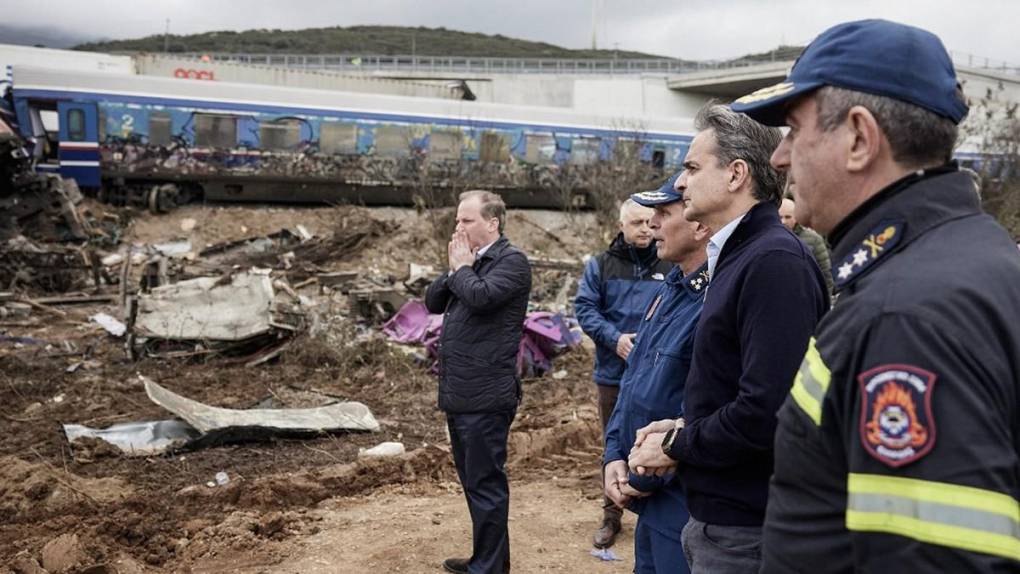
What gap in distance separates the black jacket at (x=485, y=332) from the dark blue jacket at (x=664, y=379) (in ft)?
4.76

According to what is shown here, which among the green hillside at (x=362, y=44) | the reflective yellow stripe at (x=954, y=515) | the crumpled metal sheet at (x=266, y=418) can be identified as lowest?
the crumpled metal sheet at (x=266, y=418)

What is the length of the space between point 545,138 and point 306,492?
823 inches

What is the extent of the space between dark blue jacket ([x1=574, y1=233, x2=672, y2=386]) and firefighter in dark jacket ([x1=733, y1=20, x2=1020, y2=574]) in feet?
11.7

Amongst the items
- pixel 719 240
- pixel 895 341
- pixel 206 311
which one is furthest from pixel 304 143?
pixel 895 341

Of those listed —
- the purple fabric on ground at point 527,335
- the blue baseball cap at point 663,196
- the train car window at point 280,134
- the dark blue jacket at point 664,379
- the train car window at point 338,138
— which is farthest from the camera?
the train car window at point 338,138

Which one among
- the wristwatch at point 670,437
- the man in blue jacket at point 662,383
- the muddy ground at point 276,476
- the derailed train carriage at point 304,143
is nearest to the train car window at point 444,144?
the derailed train carriage at point 304,143

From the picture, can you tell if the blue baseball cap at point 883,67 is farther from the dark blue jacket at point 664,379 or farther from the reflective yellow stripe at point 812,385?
the dark blue jacket at point 664,379

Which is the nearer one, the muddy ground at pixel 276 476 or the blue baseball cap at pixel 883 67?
the blue baseball cap at pixel 883 67

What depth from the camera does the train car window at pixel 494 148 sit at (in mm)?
25031

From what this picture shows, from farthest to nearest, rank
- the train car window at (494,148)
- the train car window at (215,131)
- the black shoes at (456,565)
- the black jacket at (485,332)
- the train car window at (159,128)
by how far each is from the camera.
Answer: the train car window at (494,148)
the train car window at (215,131)
the train car window at (159,128)
the black shoes at (456,565)
the black jacket at (485,332)

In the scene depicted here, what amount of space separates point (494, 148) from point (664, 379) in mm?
22833

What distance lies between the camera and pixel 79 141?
21250 millimetres

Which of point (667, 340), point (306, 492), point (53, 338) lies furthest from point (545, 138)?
point (667, 340)

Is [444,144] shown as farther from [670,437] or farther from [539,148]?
[670,437]
